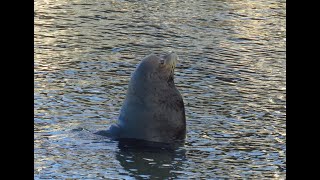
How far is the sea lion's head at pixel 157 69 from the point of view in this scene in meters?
10.5

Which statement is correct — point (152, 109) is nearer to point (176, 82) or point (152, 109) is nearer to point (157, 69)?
point (157, 69)

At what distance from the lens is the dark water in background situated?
9602 millimetres

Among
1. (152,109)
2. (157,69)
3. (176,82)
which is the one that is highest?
(157,69)

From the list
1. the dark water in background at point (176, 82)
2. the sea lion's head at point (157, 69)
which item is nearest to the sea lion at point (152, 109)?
the sea lion's head at point (157, 69)

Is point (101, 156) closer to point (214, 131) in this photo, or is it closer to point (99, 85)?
→ point (214, 131)

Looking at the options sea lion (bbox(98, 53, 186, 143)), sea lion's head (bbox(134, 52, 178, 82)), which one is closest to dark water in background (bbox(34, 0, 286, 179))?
sea lion (bbox(98, 53, 186, 143))

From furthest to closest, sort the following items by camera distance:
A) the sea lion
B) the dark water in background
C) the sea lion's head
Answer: the sea lion's head
the sea lion
the dark water in background

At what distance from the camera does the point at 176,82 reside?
14.4 metres

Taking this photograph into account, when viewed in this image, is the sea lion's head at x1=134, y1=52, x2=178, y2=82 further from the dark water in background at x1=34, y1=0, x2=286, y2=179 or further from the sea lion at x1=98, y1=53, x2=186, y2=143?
the dark water in background at x1=34, y1=0, x2=286, y2=179

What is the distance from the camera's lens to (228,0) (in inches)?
917

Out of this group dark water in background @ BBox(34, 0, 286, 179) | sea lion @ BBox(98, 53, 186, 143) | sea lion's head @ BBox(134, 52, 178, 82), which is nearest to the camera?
dark water in background @ BBox(34, 0, 286, 179)

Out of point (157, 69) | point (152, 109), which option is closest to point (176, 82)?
point (157, 69)

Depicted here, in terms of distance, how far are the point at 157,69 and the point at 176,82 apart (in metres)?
3.80
